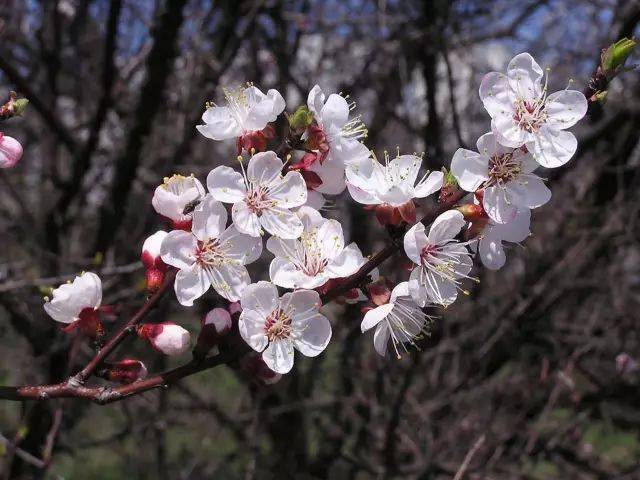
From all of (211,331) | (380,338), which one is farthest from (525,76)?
(211,331)

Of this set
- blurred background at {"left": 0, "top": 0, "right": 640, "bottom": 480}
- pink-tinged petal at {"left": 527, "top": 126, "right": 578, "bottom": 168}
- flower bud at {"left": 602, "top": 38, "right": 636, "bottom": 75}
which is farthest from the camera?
blurred background at {"left": 0, "top": 0, "right": 640, "bottom": 480}

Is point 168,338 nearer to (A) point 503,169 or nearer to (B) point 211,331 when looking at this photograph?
(B) point 211,331

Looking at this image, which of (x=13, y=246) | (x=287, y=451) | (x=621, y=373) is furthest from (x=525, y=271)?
(x=13, y=246)

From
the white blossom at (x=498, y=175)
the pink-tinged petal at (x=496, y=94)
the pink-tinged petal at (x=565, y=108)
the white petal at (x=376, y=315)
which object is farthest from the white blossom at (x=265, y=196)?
the pink-tinged petal at (x=565, y=108)

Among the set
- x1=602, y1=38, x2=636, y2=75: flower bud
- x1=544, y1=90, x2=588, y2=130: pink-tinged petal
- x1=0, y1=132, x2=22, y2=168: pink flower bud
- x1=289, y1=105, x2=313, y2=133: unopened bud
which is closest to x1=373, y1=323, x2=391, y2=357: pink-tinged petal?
x1=289, y1=105, x2=313, y2=133: unopened bud

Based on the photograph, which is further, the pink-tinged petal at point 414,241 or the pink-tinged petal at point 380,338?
the pink-tinged petal at point 380,338

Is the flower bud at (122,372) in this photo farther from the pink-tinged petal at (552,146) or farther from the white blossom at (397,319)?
the pink-tinged petal at (552,146)

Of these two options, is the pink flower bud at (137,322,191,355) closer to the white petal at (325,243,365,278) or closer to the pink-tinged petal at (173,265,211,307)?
the pink-tinged petal at (173,265,211,307)
